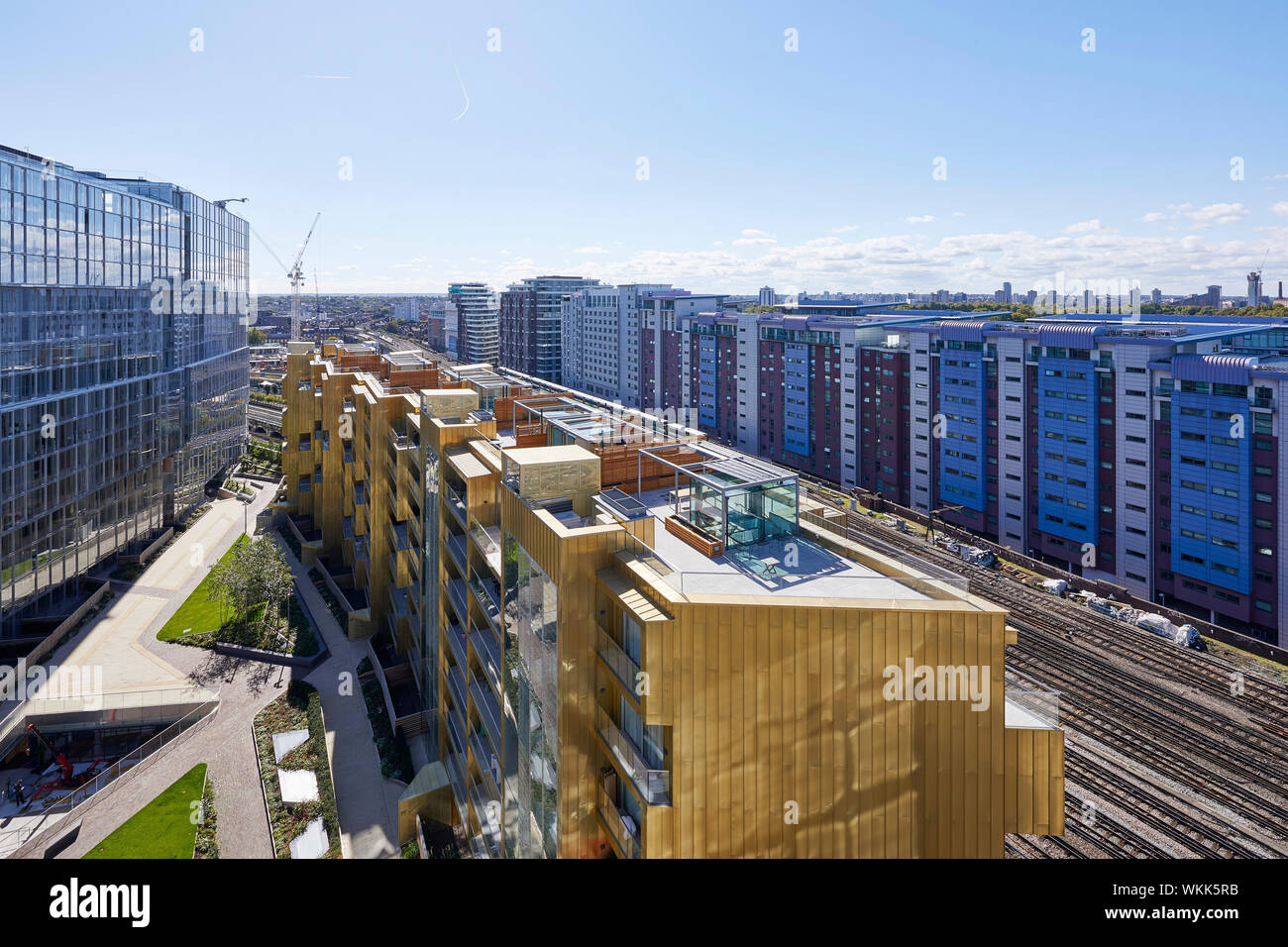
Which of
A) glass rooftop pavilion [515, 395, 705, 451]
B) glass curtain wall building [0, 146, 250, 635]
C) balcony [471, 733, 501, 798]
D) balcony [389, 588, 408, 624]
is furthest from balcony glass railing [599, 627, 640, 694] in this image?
glass curtain wall building [0, 146, 250, 635]

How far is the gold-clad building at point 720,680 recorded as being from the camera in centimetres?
Answer: 1122

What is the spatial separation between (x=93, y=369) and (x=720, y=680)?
4264 centimetres

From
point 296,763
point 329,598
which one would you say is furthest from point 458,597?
point 329,598

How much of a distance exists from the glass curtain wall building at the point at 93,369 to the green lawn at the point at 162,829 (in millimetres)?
15146

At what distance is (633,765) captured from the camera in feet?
40.3

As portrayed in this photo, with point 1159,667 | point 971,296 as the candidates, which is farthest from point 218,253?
point 971,296

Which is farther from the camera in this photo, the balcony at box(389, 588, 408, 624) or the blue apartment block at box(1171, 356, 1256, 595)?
the blue apartment block at box(1171, 356, 1256, 595)

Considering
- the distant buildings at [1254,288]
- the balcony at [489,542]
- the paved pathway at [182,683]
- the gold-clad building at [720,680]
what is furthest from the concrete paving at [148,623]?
the distant buildings at [1254,288]

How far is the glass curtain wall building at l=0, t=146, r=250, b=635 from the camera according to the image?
3334 centimetres

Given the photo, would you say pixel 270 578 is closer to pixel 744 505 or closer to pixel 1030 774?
pixel 744 505

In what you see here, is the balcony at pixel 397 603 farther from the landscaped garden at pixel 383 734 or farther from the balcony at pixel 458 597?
the balcony at pixel 458 597

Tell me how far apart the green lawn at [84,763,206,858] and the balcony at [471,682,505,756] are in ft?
34.7

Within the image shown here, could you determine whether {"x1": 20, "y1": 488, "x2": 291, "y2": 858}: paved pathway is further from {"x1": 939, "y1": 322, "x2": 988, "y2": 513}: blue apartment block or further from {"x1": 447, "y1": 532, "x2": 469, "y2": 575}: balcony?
{"x1": 939, "y1": 322, "x2": 988, "y2": 513}: blue apartment block
